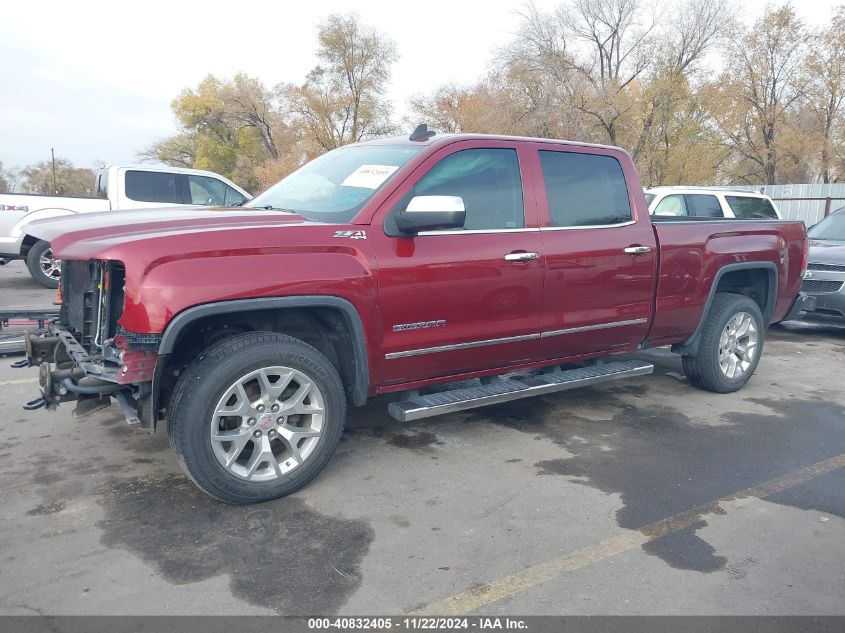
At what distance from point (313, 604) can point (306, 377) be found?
1.18 metres

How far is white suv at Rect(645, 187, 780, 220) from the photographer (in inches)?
401

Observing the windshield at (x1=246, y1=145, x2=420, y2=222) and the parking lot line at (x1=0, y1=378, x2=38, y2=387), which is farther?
the parking lot line at (x1=0, y1=378, x2=38, y2=387)

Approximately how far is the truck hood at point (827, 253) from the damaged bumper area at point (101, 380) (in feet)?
26.9

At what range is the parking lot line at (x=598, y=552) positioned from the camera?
104 inches

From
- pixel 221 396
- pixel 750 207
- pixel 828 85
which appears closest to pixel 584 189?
pixel 221 396

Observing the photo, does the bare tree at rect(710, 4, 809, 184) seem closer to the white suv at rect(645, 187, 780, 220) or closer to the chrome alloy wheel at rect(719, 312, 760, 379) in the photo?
the white suv at rect(645, 187, 780, 220)

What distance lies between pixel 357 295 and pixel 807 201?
25.3 meters

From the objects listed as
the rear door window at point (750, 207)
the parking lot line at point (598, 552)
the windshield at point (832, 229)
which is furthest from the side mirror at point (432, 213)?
the rear door window at point (750, 207)

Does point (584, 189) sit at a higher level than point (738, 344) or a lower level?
higher

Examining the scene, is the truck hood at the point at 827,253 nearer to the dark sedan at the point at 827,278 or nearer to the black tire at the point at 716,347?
the dark sedan at the point at 827,278

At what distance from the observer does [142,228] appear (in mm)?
3312

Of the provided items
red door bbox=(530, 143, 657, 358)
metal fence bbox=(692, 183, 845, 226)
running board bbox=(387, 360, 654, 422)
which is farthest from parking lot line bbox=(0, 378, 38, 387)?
metal fence bbox=(692, 183, 845, 226)

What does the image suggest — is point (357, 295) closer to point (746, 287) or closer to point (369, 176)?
point (369, 176)

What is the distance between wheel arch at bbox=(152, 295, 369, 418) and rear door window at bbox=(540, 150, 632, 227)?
5.29 ft
